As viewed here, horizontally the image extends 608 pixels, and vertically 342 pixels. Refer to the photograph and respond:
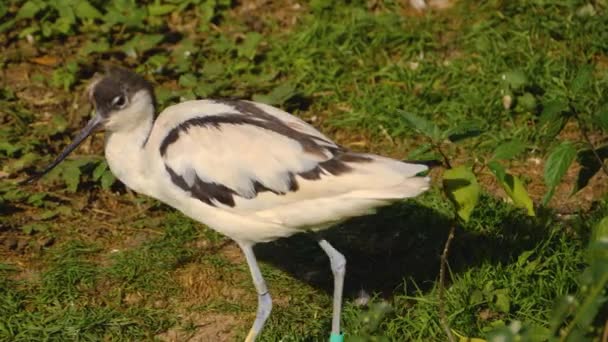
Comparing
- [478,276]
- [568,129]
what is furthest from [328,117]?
[478,276]

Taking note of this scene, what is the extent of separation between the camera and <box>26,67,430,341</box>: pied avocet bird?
4.30 m

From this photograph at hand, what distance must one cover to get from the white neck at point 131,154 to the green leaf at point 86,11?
7.43 feet

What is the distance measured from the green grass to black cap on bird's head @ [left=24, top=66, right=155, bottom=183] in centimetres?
84

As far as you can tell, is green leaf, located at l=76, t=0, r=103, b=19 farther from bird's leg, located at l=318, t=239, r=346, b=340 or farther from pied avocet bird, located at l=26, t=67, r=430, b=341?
bird's leg, located at l=318, t=239, r=346, b=340

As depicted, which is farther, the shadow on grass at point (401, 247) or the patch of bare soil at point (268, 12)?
the patch of bare soil at point (268, 12)

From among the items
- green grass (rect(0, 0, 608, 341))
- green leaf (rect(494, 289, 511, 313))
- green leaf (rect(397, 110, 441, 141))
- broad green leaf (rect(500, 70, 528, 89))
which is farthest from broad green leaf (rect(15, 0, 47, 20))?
green leaf (rect(494, 289, 511, 313))

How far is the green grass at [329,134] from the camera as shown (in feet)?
15.9

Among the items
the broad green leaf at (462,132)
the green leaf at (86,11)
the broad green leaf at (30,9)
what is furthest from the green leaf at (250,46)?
the broad green leaf at (462,132)

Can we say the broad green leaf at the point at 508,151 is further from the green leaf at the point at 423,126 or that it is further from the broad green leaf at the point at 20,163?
the broad green leaf at the point at 20,163

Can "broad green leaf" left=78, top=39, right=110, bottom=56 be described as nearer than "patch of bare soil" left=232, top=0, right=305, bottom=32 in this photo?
Yes

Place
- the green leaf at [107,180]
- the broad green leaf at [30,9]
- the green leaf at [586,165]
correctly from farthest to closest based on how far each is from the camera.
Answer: the broad green leaf at [30,9], the green leaf at [107,180], the green leaf at [586,165]

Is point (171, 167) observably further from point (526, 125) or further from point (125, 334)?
point (526, 125)

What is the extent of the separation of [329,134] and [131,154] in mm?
1838

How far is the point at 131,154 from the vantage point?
4.64 m
